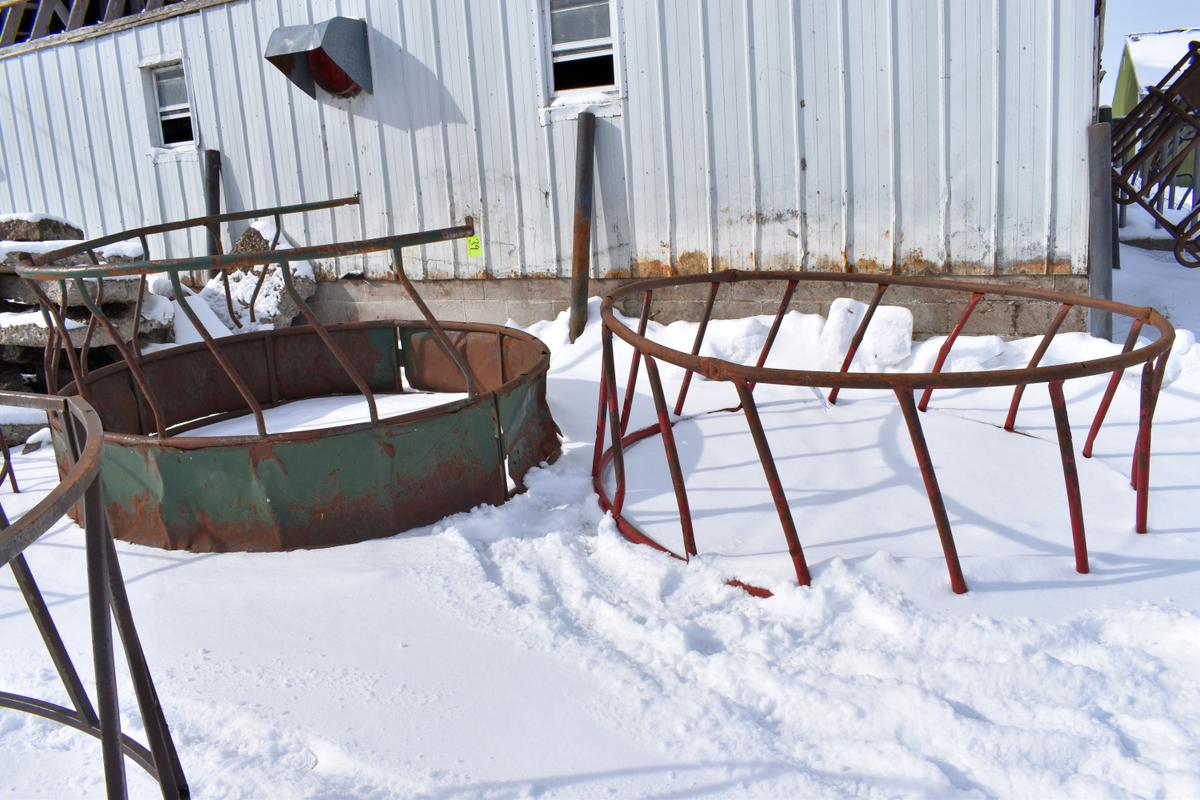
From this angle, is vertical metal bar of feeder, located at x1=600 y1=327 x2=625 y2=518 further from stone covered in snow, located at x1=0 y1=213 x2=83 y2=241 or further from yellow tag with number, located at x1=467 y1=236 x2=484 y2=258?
stone covered in snow, located at x1=0 y1=213 x2=83 y2=241

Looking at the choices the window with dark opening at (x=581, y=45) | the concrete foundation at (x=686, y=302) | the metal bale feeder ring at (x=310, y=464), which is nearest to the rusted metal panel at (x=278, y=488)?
the metal bale feeder ring at (x=310, y=464)

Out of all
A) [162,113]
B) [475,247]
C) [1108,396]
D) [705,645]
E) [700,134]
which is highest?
[162,113]

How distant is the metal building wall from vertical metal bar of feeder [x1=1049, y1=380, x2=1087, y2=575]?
3149 mm

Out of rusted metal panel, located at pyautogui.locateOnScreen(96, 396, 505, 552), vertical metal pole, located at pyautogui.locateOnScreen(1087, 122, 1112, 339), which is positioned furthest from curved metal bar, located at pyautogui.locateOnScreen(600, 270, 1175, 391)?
vertical metal pole, located at pyautogui.locateOnScreen(1087, 122, 1112, 339)

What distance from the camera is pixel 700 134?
625 centimetres

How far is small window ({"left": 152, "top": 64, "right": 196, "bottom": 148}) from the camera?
878 cm

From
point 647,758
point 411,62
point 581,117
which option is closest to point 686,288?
point 581,117

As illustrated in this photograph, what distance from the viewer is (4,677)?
8.81 feet

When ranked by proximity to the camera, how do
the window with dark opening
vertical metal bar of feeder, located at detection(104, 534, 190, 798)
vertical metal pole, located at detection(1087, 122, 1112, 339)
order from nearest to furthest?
vertical metal bar of feeder, located at detection(104, 534, 190, 798) < vertical metal pole, located at detection(1087, 122, 1112, 339) < the window with dark opening

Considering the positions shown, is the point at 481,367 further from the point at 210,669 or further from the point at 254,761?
the point at 254,761

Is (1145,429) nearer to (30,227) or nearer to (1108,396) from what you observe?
(1108,396)

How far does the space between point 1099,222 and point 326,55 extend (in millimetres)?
5560

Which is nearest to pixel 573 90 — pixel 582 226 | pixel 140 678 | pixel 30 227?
pixel 582 226

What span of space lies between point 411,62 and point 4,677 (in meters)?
5.67
